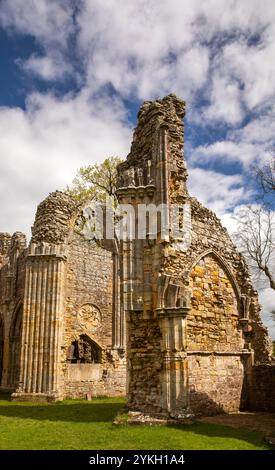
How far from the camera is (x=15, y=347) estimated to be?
2050 centimetres

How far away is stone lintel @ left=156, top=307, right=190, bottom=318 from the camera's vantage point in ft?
32.8

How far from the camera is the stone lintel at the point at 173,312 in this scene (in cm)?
999

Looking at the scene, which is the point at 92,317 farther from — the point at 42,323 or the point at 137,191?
the point at 137,191

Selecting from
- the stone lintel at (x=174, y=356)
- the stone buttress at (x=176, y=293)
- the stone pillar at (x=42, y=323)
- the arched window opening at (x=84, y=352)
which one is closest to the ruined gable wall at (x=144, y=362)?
the stone buttress at (x=176, y=293)

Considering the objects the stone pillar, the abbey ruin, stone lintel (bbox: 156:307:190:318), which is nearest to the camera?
stone lintel (bbox: 156:307:190:318)

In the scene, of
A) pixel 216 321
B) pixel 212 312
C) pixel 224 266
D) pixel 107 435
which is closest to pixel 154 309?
pixel 212 312

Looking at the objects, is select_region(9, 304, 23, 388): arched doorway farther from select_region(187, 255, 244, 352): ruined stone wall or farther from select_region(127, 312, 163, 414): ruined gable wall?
select_region(187, 255, 244, 352): ruined stone wall

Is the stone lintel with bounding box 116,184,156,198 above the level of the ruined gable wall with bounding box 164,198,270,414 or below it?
above

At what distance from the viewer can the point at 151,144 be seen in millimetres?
11938

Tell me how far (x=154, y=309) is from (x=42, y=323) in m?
7.10

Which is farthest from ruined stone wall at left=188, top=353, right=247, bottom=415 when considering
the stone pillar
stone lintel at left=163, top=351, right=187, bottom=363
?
the stone pillar

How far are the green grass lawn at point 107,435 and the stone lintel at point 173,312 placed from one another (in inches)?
90.7

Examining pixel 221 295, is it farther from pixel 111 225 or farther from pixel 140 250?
pixel 111 225

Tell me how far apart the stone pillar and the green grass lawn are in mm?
4744
